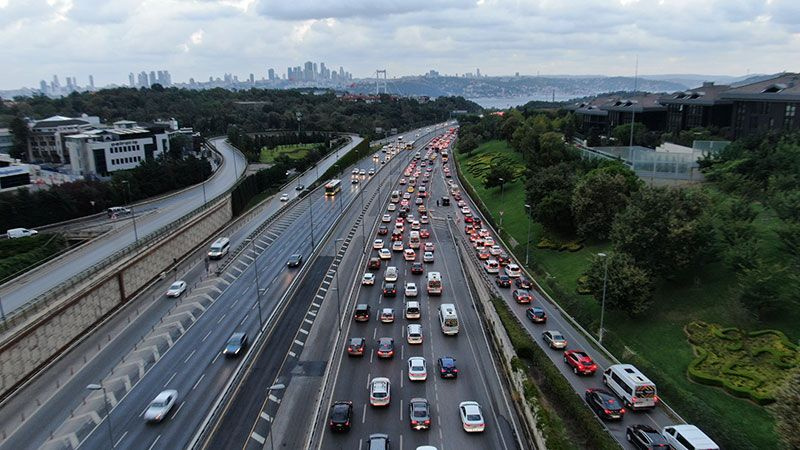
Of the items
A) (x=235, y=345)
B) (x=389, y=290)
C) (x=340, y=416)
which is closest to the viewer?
(x=340, y=416)

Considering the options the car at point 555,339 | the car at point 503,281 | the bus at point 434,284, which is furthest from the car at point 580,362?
the bus at point 434,284

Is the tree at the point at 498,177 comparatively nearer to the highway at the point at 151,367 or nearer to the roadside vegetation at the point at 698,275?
the roadside vegetation at the point at 698,275

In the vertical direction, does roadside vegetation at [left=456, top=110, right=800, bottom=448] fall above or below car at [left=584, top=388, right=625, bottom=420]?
above

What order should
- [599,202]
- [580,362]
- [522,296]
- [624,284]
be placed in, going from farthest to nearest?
[599,202] → [522,296] → [624,284] → [580,362]

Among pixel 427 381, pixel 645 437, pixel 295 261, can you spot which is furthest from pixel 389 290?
pixel 645 437

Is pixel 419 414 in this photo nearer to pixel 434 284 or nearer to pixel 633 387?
pixel 633 387

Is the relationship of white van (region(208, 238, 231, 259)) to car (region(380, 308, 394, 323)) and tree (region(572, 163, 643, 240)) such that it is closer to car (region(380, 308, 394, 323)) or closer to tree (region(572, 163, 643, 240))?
car (region(380, 308, 394, 323))

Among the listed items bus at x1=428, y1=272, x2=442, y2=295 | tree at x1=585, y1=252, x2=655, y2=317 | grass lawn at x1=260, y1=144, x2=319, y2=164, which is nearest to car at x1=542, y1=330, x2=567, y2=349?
tree at x1=585, y1=252, x2=655, y2=317
